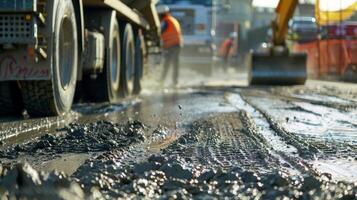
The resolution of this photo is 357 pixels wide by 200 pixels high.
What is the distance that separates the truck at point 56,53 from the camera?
18.1 ft

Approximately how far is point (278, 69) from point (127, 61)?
18.0 ft

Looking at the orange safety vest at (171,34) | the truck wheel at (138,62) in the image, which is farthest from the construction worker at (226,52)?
the truck wheel at (138,62)

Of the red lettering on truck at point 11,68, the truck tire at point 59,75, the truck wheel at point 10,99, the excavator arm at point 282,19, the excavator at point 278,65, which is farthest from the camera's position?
the excavator at point 278,65

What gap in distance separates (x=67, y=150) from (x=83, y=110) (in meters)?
3.24

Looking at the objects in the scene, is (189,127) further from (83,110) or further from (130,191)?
(130,191)

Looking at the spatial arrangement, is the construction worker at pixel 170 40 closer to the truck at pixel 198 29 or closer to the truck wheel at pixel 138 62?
the truck wheel at pixel 138 62

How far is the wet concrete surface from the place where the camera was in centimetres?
304

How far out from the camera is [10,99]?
6426 millimetres

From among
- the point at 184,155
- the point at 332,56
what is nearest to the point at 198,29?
the point at 332,56

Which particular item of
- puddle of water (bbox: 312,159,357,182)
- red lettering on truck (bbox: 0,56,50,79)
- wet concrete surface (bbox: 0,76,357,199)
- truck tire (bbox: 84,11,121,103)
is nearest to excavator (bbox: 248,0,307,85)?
truck tire (bbox: 84,11,121,103)

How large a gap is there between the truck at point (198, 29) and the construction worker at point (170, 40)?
227 inches

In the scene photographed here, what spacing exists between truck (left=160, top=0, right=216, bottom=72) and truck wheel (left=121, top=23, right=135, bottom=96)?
11777 mm

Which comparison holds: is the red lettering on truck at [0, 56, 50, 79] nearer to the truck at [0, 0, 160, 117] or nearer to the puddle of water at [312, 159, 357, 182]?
the truck at [0, 0, 160, 117]

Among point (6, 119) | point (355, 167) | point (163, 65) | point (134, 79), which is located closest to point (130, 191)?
point (355, 167)
